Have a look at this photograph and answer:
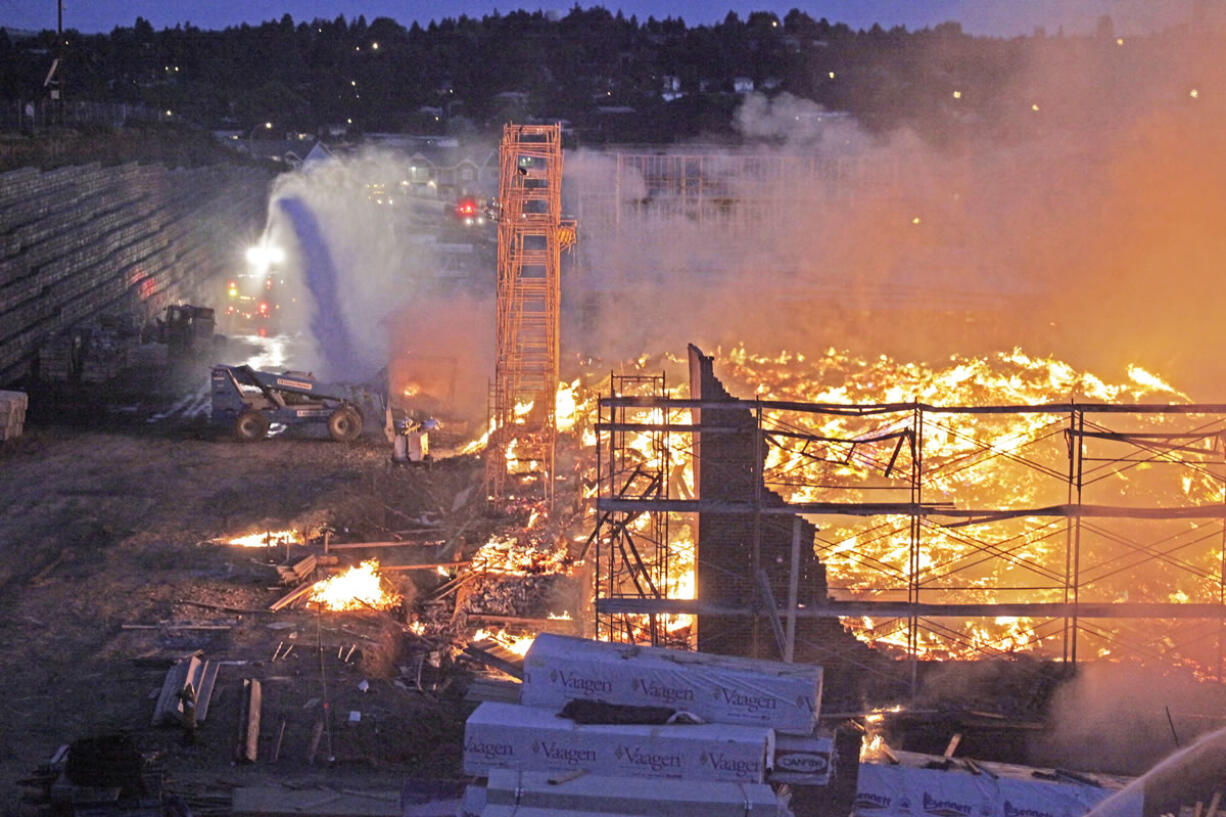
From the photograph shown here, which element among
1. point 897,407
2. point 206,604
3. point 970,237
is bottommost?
point 206,604

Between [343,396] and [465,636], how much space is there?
8964 millimetres

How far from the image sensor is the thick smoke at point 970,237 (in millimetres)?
24688

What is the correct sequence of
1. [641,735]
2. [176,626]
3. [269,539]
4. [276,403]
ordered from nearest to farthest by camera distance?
1. [641,735]
2. [176,626]
3. [269,539]
4. [276,403]

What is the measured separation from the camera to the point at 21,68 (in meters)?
42.3

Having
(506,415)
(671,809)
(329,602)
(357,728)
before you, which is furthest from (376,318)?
(671,809)

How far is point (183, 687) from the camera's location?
9648 mm

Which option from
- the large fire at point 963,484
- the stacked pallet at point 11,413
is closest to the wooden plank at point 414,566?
the large fire at point 963,484

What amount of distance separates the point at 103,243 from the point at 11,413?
8.93 metres

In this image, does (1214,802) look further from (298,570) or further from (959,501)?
(959,501)

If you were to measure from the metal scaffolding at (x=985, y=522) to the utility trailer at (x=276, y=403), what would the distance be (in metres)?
4.24

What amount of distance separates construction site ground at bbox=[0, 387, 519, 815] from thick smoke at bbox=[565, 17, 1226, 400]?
836cm

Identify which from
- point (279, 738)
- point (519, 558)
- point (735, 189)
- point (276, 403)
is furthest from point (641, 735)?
point (735, 189)

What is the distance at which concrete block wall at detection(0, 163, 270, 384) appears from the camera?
74.6 ft

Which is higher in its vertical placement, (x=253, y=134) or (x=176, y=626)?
(x=253, y=134)
